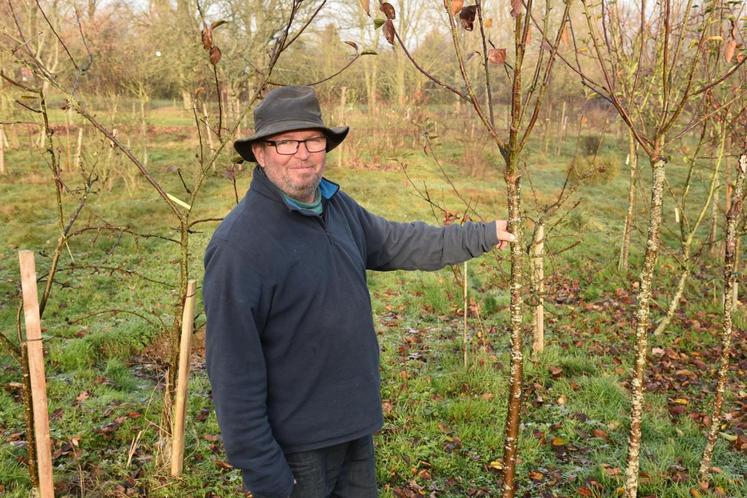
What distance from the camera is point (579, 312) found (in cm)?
636

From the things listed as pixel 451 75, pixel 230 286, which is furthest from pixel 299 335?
pixel 451 75

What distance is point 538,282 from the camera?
4527 mm

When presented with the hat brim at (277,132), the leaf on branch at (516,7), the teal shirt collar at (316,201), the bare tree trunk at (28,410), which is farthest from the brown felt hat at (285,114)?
the bare tree trunk at (28,410)

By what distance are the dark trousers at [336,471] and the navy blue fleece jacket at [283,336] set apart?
0.27 ft

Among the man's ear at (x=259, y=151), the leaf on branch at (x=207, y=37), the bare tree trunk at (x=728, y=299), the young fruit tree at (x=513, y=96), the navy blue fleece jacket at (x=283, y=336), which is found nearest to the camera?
the young fruit tree at (x=513, y=96)

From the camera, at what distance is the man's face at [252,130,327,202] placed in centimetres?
212

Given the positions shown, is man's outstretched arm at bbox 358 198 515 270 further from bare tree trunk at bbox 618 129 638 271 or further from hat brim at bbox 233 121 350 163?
bare tree trunk at bbox 618 129 638 271

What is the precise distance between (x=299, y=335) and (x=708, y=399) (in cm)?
385

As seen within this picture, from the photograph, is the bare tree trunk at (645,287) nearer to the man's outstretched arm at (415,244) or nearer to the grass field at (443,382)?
the man's outstretched arm at (415,244)

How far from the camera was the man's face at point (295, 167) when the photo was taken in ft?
6.97

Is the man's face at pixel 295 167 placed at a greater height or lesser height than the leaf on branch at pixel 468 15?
lesser

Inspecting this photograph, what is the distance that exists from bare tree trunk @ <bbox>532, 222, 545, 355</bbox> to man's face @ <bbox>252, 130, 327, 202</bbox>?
248 cm

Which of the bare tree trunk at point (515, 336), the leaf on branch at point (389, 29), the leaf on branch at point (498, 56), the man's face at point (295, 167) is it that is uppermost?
the leaf on branch at point (389, 29)

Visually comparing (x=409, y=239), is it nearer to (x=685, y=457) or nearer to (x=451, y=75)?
(x=685, y=457)
